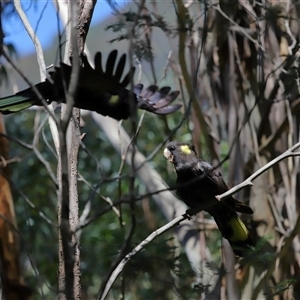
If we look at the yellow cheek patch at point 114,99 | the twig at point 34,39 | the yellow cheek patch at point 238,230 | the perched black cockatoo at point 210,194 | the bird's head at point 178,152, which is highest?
the twig at point 34,39

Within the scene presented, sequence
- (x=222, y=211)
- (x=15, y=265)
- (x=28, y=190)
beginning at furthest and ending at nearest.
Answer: (x=28, y=190) → (x=15, y=265) → (x=222, y=211)

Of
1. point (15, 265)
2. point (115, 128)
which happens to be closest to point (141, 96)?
point (115, 128)

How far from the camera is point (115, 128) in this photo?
3.75m

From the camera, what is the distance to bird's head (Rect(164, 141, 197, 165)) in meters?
2.71

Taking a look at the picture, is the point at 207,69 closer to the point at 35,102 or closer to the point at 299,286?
the point at 299,286

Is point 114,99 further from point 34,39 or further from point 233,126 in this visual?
point 233,126

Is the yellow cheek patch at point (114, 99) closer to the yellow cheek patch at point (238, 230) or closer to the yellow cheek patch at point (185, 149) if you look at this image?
the yellow cheek patch at point (185, 149)

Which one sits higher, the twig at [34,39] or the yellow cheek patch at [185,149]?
the twig at [34,39]

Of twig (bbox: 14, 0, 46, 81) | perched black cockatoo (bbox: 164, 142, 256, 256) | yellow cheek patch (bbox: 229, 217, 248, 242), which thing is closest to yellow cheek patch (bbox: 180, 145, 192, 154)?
perched black cockatoo (bbox: 164, 142, 256, 256)

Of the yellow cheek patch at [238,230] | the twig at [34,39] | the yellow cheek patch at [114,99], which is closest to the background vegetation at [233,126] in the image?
the yellow cheek patch at [238,230]

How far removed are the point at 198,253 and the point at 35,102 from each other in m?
1.81

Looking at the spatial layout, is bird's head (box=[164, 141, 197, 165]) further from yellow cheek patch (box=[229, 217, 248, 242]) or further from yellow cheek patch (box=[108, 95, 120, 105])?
yellow cheek patch (box=[108, 95, 120, 105])

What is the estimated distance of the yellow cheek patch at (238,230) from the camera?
8.71 ft

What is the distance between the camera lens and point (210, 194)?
104 inches
